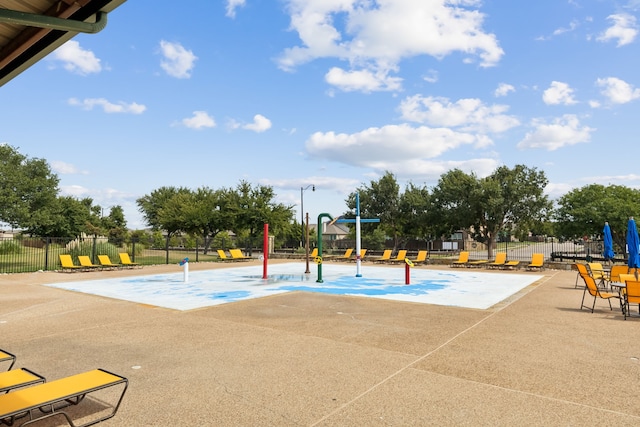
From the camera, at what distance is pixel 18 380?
183 inches

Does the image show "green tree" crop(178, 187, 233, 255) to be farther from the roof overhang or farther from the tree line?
the roof overhang

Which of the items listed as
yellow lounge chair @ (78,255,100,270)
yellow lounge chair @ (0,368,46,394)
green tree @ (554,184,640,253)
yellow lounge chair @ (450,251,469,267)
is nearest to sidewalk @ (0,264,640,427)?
yellow lounge chair @ (0,368,46,394)

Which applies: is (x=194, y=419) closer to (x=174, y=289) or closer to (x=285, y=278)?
(x=174, y=289)

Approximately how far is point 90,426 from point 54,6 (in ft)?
13.5

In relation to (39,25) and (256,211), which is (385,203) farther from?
(39,25)

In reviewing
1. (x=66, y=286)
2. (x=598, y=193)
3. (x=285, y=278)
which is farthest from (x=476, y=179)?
(x=66, y=286)

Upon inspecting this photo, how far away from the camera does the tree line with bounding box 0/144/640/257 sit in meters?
33.8

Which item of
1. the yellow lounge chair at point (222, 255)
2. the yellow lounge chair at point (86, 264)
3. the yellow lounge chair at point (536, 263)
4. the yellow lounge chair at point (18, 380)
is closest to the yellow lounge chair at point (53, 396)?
the yellow lounge chair at point (18, 380)

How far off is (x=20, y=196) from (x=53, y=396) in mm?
33672

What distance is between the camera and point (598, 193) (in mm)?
39500

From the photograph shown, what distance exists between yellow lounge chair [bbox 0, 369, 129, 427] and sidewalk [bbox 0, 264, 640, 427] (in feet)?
1.54

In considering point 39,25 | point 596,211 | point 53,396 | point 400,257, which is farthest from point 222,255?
point 596,211

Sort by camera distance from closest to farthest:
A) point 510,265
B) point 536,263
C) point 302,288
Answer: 1. point 302,288
2. point 536,263
3. point 510,265

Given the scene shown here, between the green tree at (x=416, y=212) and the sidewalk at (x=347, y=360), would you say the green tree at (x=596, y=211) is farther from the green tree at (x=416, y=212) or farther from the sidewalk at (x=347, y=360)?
the sidewalk at (x=347, y=360)
